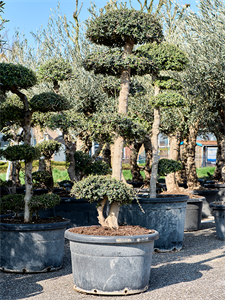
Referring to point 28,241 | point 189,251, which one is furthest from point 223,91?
point 28,241

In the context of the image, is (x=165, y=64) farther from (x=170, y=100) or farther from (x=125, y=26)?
(x=125, y=26)

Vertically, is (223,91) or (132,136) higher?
(223,91)

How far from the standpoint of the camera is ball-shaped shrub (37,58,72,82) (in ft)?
23.5

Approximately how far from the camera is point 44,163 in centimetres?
1118

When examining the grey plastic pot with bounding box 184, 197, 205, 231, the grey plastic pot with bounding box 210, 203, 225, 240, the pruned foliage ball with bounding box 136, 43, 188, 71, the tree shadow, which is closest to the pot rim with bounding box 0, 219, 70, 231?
the tree shadow

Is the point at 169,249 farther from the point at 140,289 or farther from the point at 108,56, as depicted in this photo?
the point at 108,56

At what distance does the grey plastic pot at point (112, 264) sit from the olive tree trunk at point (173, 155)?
6.08 metres

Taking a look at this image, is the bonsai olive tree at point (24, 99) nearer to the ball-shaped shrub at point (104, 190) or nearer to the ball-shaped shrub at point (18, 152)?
the ball-shaped shrub at point (18, 152)

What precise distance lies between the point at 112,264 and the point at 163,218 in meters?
2.74

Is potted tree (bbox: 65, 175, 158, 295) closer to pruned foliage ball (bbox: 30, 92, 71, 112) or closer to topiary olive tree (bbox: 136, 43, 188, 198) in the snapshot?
pruned foliage ball (bbox: 30, 92, 71, 112)

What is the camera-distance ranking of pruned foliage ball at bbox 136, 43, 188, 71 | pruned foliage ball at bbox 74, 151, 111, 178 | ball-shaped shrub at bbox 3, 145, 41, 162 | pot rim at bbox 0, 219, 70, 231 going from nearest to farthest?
pot rim at bbox 0, 219, 70, 231 < ball-shaped shrub at bbox 3, 145, 41, 162 < pruned foliage ball at bbox 136, 43, 188, 71 < pruned foliage ball at bbox 74, 151, 111, 178

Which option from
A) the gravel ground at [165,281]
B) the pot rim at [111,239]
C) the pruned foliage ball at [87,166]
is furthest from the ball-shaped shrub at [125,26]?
the gravel ground at [165,281]

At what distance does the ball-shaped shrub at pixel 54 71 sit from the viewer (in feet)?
23.5

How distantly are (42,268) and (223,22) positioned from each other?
27.8 feet
